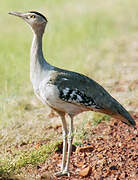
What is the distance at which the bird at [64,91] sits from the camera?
4.18 meters

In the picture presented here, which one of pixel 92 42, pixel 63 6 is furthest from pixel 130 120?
pixel 63 6

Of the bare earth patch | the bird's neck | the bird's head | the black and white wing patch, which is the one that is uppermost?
the bird's head

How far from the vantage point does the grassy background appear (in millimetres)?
5801

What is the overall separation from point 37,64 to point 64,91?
1.24 feet

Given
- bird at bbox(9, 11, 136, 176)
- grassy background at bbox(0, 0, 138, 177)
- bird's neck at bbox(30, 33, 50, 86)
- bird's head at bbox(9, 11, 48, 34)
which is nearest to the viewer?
bird at bbox(9, 11, 136, 176)

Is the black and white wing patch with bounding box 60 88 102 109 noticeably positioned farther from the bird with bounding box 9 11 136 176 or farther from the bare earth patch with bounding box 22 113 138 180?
the bare earth patch with bounding box 22 113 138 180

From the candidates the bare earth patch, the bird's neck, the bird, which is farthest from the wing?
the bare earth patch

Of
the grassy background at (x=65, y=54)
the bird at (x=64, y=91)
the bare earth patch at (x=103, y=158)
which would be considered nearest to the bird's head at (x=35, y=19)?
the bird at (x=64, y=91)

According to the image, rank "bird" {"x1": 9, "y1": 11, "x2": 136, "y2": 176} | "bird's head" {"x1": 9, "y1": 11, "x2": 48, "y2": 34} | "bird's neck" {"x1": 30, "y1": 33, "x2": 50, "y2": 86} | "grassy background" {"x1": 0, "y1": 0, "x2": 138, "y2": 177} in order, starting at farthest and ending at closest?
"grassy background" {"x1": 0, "y1": 0, "x2": 138, "y2": 177} → "bird's head" {"x1": 9, "y1": 11, "x2": 48, "y2": 34} → "bird's neck" {"x1": 30, "y1": 33, "x2": 50, "y2": 86} → "bird" {"x1": 9, "y1": 11, "x2": 136, "y2": 176}

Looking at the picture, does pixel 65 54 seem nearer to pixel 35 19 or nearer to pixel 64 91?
pixel 35 19

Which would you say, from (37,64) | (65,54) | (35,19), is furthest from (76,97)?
(65,54)

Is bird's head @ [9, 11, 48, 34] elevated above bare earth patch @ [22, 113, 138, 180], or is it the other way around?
bird's head @ [9, 11, 48, 34]

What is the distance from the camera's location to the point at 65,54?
8656mm

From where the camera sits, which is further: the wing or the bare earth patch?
the bare earth patch
